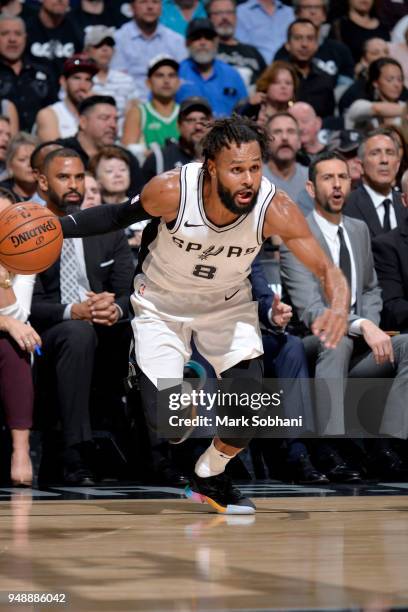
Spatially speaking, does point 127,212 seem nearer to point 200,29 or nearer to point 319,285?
point 319,285

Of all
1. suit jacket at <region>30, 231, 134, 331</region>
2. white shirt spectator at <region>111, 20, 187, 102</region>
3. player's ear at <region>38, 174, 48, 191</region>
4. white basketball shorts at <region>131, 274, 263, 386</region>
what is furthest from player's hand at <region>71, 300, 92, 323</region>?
white shirt spectator at <region>111, 20, 187, 102</region>

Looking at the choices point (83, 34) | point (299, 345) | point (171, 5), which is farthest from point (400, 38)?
point (299, 345)

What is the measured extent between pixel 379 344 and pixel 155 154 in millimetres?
2911

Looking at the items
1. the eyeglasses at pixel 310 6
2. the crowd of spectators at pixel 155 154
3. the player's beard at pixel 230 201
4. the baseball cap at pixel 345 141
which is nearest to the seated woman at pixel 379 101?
the crowd of spectators at pixel 155 154

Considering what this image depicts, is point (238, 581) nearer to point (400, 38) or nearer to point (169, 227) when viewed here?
point (169, 227)

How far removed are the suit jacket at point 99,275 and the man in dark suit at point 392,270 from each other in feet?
5.31

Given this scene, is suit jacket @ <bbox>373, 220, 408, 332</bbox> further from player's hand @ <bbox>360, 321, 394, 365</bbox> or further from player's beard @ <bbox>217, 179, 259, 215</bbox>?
player's beard @ <bbox>217, 179, 259, 215</bbox>

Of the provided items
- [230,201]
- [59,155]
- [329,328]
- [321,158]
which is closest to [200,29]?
[321,158]

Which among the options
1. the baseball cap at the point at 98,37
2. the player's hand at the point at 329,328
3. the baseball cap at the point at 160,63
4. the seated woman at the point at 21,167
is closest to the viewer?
the player's hand at the point at 329,328

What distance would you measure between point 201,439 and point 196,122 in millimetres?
2841

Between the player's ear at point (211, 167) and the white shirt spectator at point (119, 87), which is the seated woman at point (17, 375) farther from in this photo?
the white shirt spectator at point (119, 87)

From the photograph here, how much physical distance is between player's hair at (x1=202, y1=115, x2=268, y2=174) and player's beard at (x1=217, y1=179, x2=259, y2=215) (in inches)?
6.4

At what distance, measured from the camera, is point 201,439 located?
702cm

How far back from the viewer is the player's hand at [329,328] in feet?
15.3
